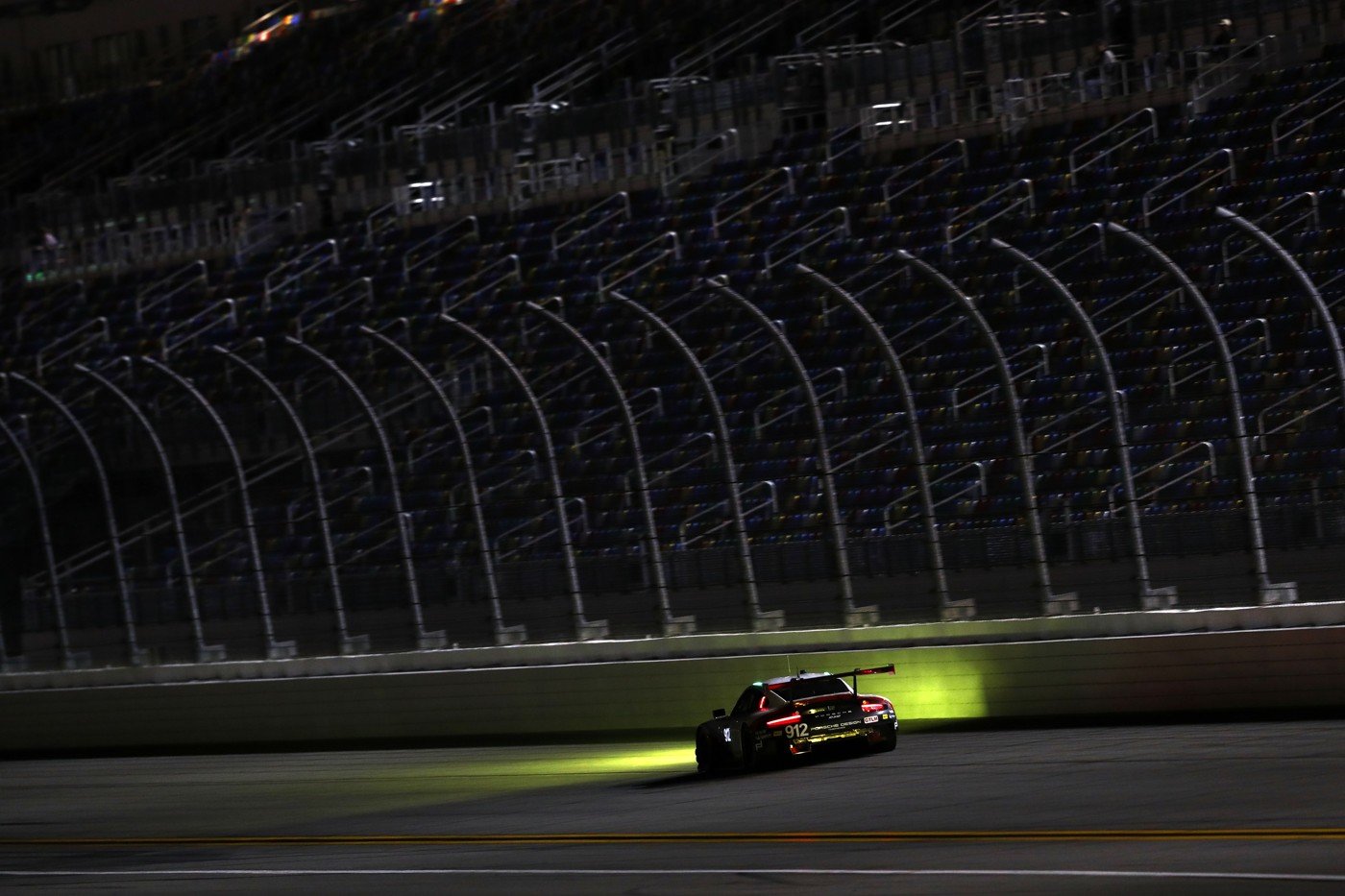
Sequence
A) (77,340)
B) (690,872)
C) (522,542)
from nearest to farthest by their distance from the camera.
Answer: (690,872) → (522,542) → (77,340)

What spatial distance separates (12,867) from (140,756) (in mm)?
10360

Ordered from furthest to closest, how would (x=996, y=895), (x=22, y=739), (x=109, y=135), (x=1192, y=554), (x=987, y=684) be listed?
(x=109, y=135), (x=22, y=739), (x=987, y=684), (x=1192, y=554), (x=996, y=895)

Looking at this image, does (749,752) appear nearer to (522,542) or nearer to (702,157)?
(522,542)

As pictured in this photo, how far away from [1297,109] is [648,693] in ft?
37.8

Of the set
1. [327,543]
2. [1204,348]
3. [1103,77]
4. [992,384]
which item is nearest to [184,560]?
[327,543]

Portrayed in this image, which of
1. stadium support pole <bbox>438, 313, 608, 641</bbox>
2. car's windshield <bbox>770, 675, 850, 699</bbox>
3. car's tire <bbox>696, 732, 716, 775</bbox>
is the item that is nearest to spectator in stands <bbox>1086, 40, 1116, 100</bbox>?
stadium support pole <bbox>438, 313, 608, 641</bbox>

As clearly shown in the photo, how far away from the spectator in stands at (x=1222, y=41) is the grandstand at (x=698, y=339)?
0.89 feet

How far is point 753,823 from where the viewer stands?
12.6m

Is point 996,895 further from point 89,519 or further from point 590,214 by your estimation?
point 590,214

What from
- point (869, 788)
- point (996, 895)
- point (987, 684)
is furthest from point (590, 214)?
point (996, 895)

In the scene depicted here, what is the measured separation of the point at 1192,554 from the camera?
16.8 meters

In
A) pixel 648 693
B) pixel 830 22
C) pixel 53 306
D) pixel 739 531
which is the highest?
pixel 830 22

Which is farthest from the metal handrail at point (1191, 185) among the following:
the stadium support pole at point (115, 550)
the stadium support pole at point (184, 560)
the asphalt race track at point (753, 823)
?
the stadium support pole at point (115, 550)

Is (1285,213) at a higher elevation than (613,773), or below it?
higher
